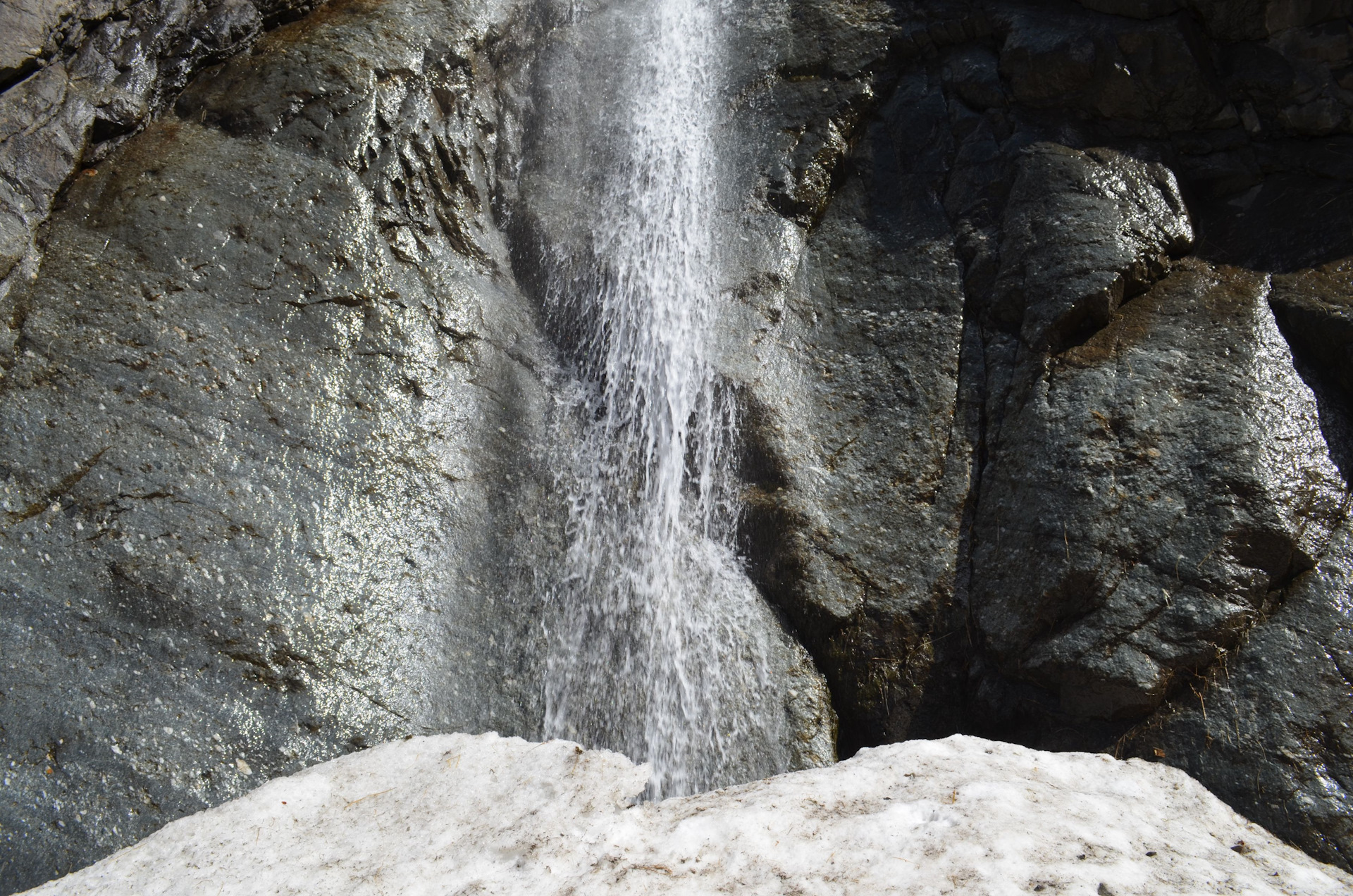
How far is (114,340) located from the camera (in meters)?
4.50

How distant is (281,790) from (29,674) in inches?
73.0

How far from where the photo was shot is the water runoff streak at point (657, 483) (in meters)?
4.52

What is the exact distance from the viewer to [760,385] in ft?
17.5

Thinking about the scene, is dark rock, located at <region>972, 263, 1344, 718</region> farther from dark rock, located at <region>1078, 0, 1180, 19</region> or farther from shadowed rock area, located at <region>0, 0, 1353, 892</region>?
dark rock, located at <region>1078, 0, 1180, 19</region>

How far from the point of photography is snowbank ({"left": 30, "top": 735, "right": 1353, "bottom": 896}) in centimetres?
201

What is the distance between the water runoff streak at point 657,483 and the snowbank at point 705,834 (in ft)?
6.20

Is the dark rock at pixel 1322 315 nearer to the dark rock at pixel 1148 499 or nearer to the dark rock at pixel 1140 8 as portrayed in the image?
the dark rock at pixel 1148 499

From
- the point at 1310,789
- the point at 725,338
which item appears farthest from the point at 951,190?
the point at 1310,789

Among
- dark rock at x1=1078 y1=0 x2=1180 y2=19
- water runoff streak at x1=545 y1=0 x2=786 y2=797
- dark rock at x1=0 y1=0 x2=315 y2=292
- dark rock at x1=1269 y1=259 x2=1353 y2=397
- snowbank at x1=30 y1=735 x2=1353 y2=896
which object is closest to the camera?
snowbank at x1=30 y1=735 x2=1353 y2=896

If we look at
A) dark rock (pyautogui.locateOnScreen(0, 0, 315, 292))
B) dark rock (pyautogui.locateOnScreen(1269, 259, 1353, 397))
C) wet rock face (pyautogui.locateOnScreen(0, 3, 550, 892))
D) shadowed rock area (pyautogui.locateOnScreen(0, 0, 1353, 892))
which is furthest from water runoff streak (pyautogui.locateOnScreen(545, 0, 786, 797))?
dark rock (pyautogui.locateOnScreen(1269, 259, 1353, 397))

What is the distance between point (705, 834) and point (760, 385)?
11.4 feet

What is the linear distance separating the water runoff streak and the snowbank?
6.20ft

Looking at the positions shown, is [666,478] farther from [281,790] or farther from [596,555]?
[281,790]

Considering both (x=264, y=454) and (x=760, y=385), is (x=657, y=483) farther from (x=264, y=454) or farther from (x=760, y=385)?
(x=264, y=454)
